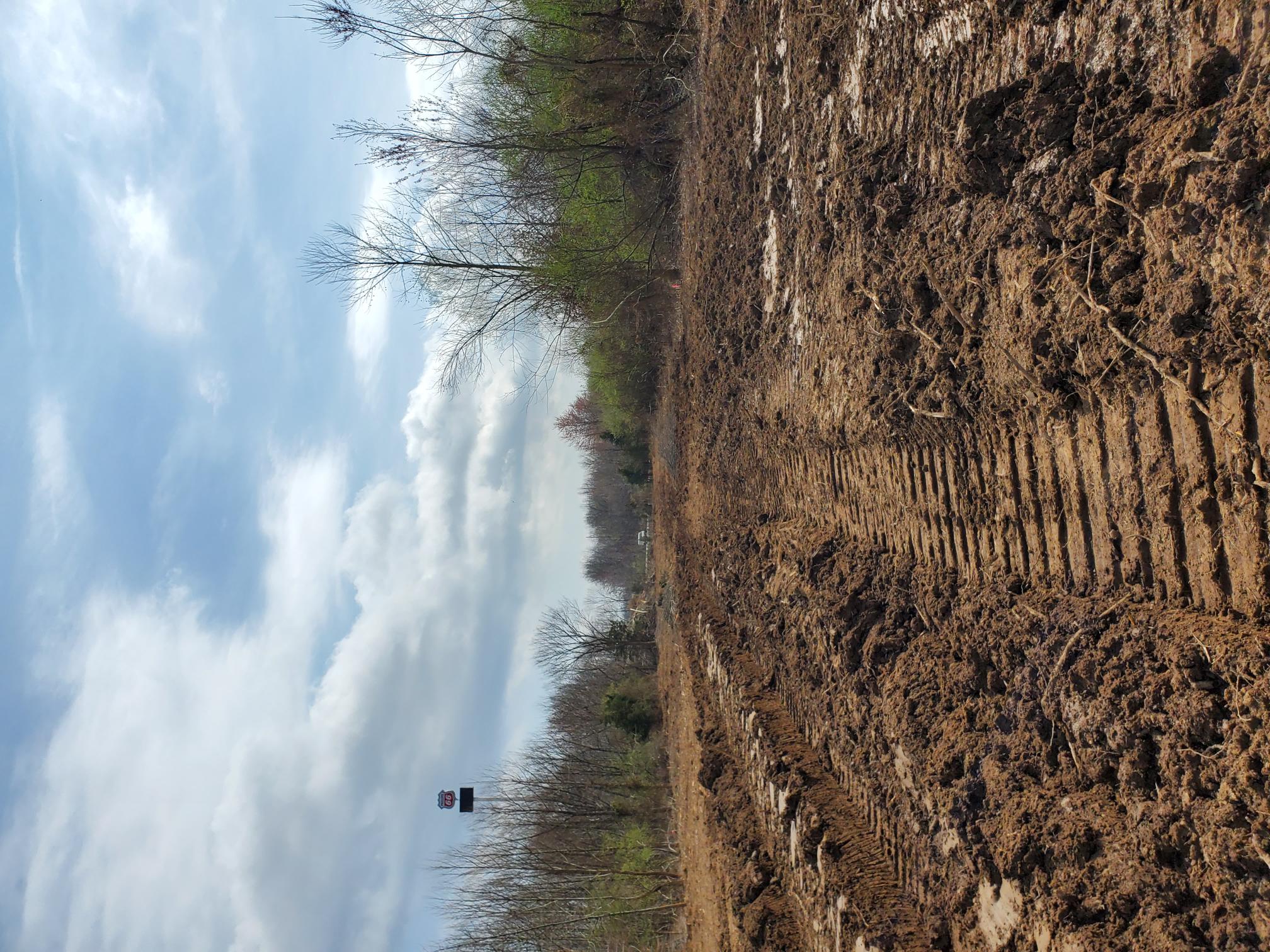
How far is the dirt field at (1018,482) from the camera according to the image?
1927 millimetres

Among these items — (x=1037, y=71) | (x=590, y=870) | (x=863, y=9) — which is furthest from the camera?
(x=590, y=870)

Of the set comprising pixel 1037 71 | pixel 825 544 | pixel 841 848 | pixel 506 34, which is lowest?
pixel 841 848

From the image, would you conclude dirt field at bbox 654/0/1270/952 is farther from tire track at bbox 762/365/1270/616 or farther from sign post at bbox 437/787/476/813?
sign post at bbox 437/787/476/813

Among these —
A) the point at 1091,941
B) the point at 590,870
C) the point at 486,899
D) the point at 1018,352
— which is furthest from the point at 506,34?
the point at 486,899

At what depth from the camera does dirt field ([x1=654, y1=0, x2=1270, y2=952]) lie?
1.93m

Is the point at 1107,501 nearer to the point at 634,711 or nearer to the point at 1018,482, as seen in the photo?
the point at 1018,482

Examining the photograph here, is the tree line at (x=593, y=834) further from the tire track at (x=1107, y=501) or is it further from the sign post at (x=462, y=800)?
the tire track at (x=1107, y=501)

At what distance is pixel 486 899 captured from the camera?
14281 mm

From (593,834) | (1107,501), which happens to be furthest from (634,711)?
(1107,501)

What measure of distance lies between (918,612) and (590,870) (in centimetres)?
1200

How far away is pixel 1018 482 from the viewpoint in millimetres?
2719

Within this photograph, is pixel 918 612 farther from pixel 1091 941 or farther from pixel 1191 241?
pixel 1191 241

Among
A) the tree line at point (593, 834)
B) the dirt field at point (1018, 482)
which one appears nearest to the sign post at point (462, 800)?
the tree line at point (593, 834)

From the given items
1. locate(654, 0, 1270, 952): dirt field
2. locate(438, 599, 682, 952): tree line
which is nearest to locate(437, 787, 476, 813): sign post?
locate(438, 599, 682, 952): tree line
